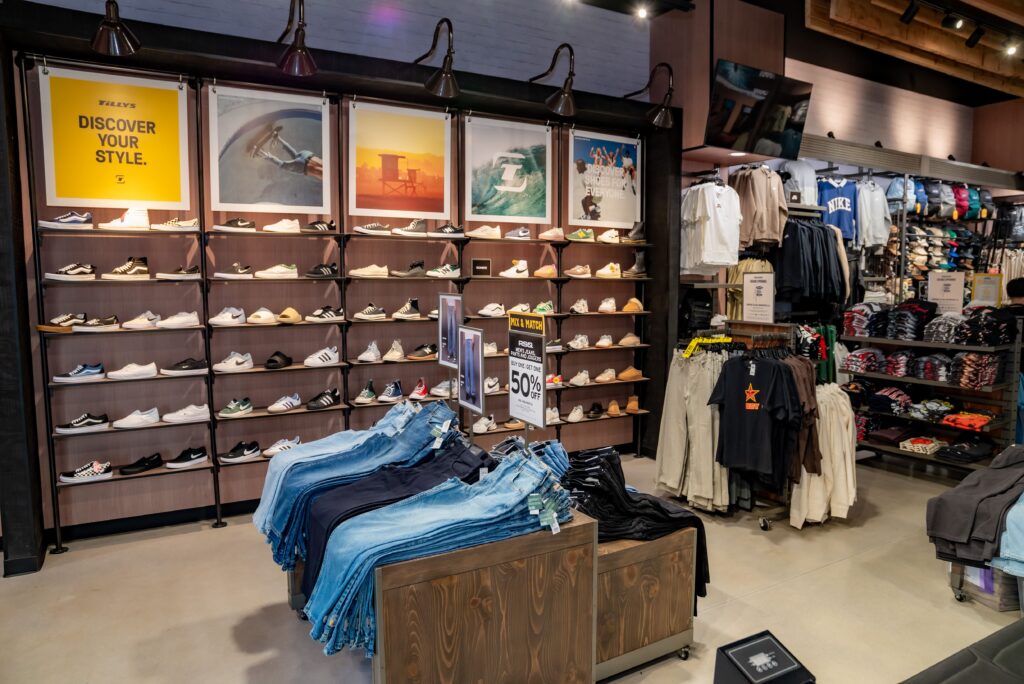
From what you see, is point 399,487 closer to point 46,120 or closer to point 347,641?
point 347,641

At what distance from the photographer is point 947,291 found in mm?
5793

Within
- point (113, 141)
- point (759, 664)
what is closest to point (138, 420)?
point (113, 141)

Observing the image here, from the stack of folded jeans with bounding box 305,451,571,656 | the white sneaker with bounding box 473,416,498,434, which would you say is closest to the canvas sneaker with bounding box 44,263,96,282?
the white sneaker with bounding box 473,416,498,434

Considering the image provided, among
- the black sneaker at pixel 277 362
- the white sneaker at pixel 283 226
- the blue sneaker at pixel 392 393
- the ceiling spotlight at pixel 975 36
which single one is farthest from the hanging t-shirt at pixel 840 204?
the black sneaker at pixel 277 362

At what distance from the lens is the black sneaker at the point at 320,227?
15.6 ft

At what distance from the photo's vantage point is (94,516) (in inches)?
173

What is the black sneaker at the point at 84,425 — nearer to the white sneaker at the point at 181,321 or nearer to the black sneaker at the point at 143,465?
the black sneaker at the point at 143,465

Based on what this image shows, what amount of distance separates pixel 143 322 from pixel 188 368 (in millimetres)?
419

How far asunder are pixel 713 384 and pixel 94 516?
172 inches

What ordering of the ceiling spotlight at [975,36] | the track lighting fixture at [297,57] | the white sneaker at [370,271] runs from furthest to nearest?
the ceiling spotlight at [975,36]
the white sneaker at [370,271]
the track lighting fixture at [297,57]

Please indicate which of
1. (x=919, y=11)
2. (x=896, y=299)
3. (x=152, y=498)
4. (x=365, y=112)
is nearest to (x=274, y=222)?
(x=365, y=112)

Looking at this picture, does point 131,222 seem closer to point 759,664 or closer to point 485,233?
point 485,233

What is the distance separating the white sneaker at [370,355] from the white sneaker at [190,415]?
45.3 inches

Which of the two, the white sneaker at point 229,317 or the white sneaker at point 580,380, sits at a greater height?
the white sneaker at point 229,317
